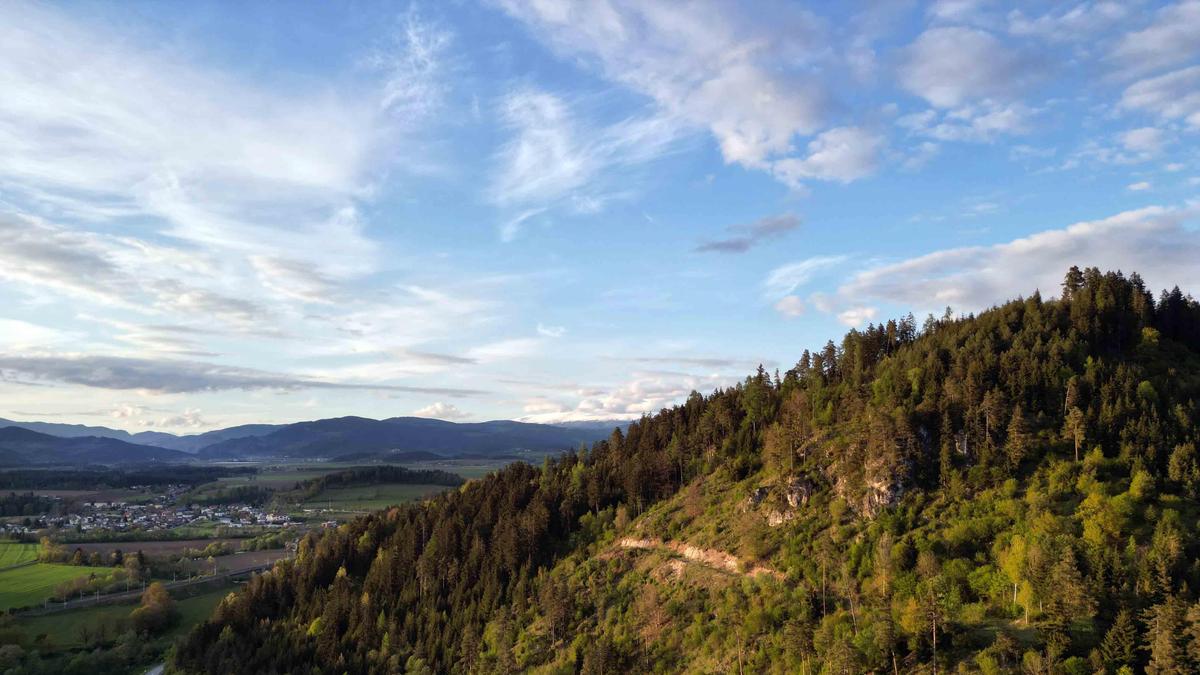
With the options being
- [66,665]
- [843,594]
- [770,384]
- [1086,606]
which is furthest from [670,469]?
[66,665]

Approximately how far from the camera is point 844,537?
9762 cm

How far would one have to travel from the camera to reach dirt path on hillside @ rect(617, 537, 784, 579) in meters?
101

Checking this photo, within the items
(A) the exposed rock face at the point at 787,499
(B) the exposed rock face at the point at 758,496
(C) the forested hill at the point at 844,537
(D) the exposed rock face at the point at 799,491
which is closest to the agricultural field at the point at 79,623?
(C) the forested hill at the point at 844,537

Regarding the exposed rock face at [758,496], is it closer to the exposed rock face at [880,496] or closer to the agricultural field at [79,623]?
the exposed rock face at [880,496]

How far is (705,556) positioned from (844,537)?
2450cm

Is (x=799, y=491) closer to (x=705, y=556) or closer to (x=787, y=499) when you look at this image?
(x=787, y=499)

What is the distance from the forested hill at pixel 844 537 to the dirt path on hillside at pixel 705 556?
406mm

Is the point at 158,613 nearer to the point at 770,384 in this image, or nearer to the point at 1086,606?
the point at 770,384

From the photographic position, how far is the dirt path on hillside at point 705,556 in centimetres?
10138

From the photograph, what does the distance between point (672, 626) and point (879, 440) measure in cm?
4360

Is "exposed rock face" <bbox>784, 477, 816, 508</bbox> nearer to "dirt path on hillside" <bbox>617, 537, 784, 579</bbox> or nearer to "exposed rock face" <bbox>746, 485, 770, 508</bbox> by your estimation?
"exposed rock face" <bbox>746, 485, 770, 508</bbox>

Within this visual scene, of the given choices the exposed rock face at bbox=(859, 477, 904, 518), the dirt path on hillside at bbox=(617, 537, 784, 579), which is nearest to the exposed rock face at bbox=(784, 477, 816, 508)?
the exposed rock face at bbox=(859, 477, 904, 518)

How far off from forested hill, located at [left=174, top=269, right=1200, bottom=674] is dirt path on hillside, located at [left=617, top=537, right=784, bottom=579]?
406 mm

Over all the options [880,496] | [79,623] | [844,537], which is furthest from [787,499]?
[79,623]
